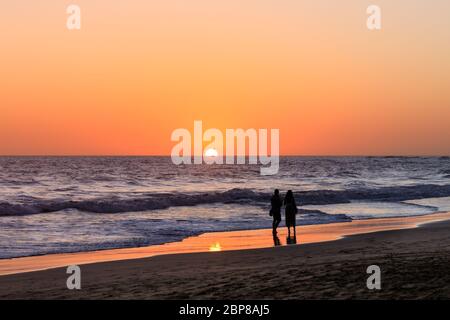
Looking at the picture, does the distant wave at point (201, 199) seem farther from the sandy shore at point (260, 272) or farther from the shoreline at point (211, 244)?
the sandy shore at point (260, 272)

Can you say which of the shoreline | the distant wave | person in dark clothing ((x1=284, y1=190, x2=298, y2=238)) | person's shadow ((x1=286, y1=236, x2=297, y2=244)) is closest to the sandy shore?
the shoreline

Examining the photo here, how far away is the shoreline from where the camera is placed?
15.3 m

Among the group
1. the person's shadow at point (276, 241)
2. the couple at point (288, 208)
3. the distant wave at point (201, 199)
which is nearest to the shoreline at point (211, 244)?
the person's shadow at point (276, 241)

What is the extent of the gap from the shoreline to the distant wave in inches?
625

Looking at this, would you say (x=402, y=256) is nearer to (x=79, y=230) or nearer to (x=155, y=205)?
(x=79, y=230)

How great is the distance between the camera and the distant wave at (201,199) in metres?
36.2

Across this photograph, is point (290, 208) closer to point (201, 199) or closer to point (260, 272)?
point (260, 272)

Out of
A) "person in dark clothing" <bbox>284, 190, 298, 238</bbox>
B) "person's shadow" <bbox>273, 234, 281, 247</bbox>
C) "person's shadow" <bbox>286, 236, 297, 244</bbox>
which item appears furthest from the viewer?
"person in dark clothing" <bbox>284, 190, 298, 238</bbox>

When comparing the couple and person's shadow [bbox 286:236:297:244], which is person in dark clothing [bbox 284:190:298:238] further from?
person's shadow [bbox 286:236:297:244]

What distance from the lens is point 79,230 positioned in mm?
23391

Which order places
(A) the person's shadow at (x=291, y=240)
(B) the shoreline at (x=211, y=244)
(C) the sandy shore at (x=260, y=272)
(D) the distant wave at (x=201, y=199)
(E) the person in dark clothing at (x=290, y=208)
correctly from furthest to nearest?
(D) the distant wave at (x=201, y=199)
(E) the person in dark clothing at (x=290, y=208)
(A) the person's shadow at (x=291, y=240)
(B) the shoreline at (x=211, y=244)
(C) the sandy shore at (x=260, y=272)

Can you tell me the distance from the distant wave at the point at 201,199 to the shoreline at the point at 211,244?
15885 mm

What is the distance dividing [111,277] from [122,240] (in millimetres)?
8014
